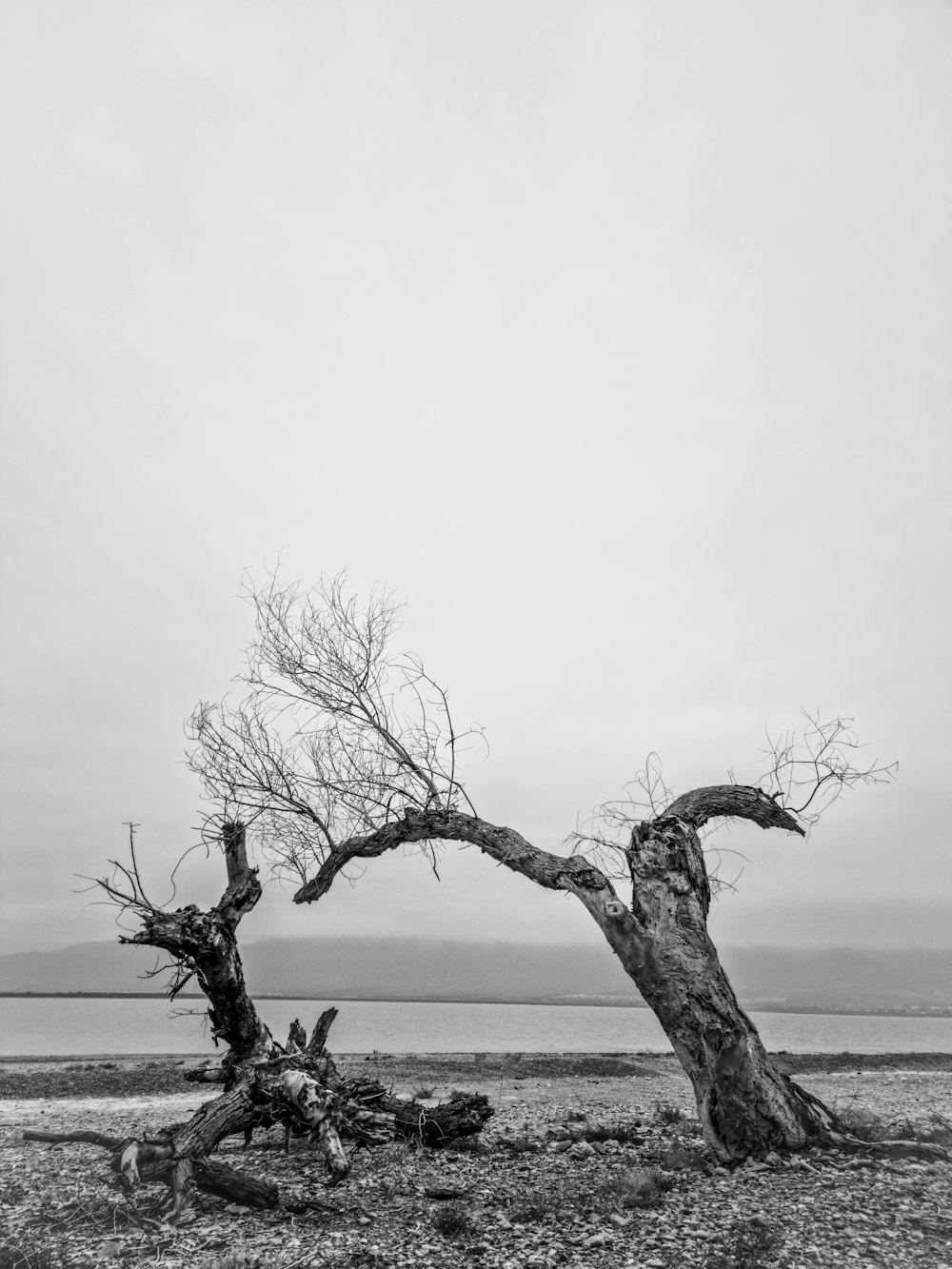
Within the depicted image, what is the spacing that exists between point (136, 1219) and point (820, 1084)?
20034 millimetres

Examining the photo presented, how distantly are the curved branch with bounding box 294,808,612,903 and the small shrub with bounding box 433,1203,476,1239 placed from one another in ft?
13.2

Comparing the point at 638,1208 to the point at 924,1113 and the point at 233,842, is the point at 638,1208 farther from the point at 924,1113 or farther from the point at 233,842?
the point at 924,1113

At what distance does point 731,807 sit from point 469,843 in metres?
3.94

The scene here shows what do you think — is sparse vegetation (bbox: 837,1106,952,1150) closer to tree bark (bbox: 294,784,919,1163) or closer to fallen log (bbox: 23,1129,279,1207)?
tree bark (bbox: 294,784,919,1163)

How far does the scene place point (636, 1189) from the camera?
24.5 ft

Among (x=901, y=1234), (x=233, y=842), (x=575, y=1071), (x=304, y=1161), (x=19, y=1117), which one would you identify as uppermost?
(x=233, y=842)

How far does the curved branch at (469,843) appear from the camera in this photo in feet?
33.3

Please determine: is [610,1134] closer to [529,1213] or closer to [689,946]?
[689,946]

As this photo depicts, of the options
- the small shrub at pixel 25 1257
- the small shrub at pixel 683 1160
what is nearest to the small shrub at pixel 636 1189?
the small shrub at pixel 683 1160

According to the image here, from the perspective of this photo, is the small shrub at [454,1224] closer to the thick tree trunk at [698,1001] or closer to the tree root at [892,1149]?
the thick tree trunk at [698,1001]

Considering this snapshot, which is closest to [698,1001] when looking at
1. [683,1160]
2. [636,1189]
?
[683,1160]

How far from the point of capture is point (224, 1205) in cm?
756

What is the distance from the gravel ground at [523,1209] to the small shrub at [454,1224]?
2 cm

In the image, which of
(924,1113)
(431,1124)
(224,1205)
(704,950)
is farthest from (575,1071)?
(224,1205)
